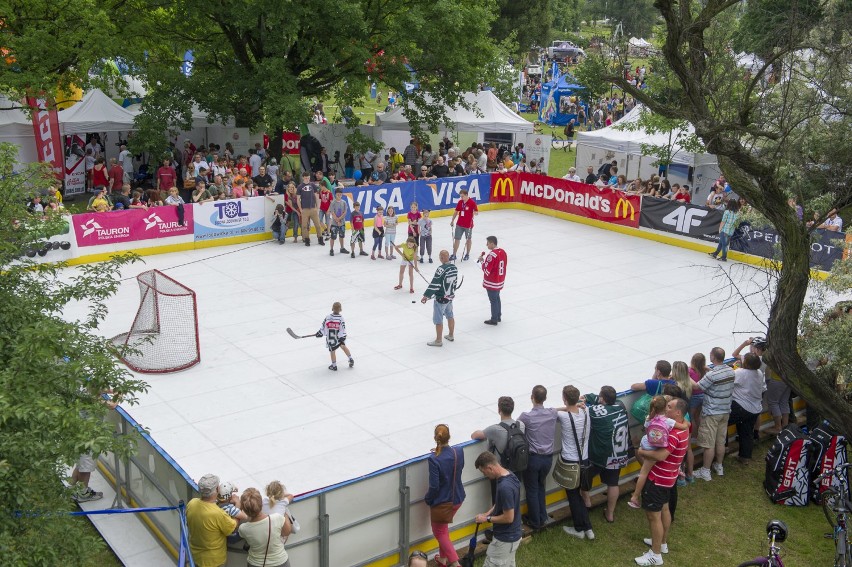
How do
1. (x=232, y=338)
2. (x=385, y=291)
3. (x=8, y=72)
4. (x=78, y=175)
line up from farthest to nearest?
1. (x=78, y=175)
2. (x=8, y=72)
3. (x=385, y=291)
4. (x=232, y=338)

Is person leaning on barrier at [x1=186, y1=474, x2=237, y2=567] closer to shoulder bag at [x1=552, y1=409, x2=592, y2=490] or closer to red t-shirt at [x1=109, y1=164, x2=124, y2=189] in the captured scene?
shoulder bag at [x1=552, y1=409, x2=592, y2=490]

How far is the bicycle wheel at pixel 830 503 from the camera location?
9.84 meters

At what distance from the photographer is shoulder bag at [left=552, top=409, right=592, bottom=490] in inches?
395

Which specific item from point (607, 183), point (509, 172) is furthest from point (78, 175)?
point (607, 183)

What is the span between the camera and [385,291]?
62.8 feet

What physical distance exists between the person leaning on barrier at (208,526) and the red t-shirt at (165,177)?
1847 cm

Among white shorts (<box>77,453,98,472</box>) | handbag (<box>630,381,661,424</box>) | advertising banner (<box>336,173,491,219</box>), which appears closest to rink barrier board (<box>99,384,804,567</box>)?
white shorts (<box>77,453,98,472</box>)

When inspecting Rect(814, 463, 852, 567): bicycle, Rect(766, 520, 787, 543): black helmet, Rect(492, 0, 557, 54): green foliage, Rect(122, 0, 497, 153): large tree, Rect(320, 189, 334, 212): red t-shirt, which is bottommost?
Rect(814, 463, 852, 567): bicycle

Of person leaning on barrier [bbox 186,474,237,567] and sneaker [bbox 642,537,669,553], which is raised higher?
person leaning on barrier [bbox 186,474,237,567]

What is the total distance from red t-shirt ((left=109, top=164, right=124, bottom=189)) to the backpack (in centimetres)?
1979

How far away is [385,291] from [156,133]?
10791 mm

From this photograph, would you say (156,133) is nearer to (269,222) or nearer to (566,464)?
(269,222)

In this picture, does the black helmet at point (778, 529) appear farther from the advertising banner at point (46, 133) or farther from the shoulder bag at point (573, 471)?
the advertising banner at point (46, 133)

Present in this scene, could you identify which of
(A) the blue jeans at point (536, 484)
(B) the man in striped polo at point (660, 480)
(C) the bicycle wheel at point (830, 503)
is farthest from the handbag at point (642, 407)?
(C) the bicycle wheel at point (830, 503)
